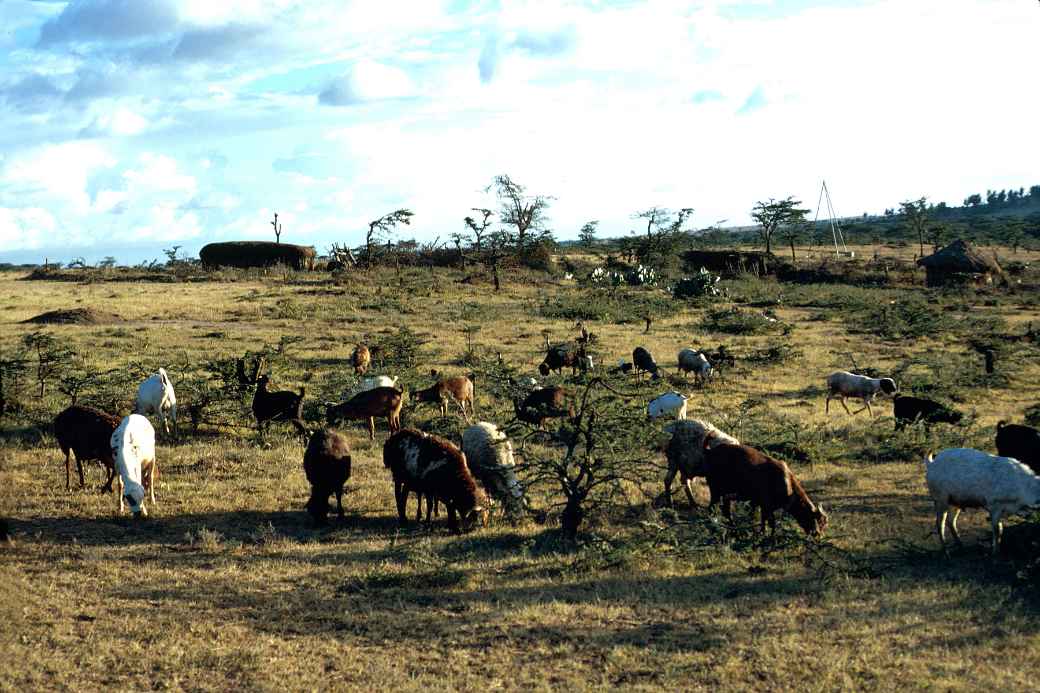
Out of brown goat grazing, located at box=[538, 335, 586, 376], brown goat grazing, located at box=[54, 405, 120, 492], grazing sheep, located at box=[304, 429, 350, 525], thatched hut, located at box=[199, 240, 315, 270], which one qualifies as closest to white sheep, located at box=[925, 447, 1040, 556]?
grazing sheep, located at box=[304, 429, 350, 525]

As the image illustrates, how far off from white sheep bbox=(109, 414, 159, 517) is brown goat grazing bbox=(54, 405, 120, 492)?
1.09ft

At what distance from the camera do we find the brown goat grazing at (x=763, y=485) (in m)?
10.2

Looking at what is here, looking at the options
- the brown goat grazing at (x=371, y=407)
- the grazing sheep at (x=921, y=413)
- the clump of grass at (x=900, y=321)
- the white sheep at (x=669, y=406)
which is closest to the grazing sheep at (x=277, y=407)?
the brown goat grazing at (x=371, y=407)

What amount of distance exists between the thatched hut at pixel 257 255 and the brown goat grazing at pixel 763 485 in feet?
159

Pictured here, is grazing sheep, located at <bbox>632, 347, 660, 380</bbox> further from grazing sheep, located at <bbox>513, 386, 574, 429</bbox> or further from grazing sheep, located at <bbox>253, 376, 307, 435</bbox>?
grazing sheep, located at <bbox>253, 376, 307, 435</bbox>

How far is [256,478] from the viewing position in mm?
13195

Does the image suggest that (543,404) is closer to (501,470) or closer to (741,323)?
(501,470)

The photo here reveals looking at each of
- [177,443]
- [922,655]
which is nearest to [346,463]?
[177,443]

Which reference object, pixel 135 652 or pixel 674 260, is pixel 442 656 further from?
pixel 674 260

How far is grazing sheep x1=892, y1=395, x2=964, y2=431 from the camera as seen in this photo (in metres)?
16.2

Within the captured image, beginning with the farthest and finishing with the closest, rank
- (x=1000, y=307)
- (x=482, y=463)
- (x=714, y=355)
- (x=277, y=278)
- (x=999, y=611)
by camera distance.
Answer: (x=277, y=278)
(x=1000, y=307)
(x=714, y=355)
(x=482, y=463)
(x=999, y=611)

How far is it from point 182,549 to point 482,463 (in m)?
3.92

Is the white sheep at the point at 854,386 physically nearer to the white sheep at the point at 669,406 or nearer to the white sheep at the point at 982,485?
the white sheep at the point at 669,406

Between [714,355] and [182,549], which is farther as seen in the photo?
[714,355]
